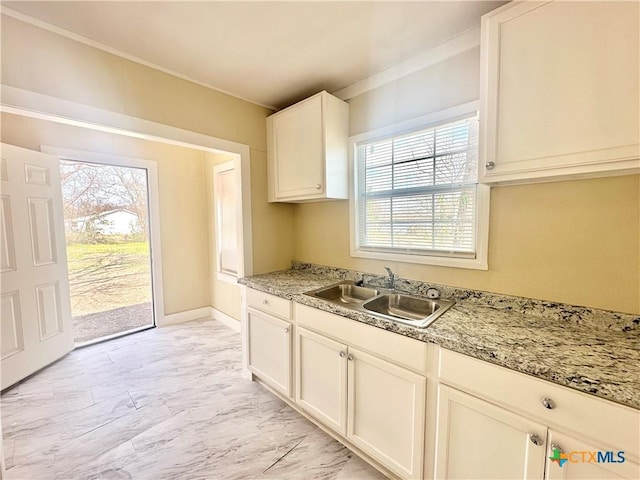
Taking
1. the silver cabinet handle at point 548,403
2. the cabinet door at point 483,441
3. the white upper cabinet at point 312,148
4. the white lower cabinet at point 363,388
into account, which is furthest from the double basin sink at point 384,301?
the white upper cabinet at point 312,148

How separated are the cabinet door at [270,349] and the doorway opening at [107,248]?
2.04m

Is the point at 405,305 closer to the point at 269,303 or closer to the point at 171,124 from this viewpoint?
the point at 269,303

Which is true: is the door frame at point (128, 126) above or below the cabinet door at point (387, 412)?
above

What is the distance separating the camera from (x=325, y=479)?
146 centimetres

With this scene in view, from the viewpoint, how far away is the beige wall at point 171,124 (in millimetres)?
1493

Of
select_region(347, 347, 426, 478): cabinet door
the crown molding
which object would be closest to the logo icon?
select_region(347, 347, 426, 478): cabinet door

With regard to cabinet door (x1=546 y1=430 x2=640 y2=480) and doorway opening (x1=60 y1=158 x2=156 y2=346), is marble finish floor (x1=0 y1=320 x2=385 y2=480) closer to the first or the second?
doorway opening (x1=60 y1=158 x2=156 y2=346)

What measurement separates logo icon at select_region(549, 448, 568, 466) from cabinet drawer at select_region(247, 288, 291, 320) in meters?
1.42

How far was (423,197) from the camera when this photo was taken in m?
1.88

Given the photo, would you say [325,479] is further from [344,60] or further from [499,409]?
[344,60]

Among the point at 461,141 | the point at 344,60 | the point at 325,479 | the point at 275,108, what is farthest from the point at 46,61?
the point at 325,479

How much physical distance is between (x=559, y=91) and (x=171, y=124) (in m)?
2.29

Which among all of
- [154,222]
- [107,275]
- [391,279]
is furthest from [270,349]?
[107,275]

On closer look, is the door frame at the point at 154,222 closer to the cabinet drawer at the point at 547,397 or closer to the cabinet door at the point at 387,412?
the cabinet door at the point at 387,412
